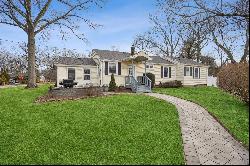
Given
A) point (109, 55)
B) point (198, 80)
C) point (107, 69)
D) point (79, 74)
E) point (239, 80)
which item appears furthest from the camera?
point (198, 80)

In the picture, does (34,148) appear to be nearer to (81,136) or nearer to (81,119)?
(81,136)

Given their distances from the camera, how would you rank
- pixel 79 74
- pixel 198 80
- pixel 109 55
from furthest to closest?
pixel 198 80
pixel 109 55
pixel 79 74

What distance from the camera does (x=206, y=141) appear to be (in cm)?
691

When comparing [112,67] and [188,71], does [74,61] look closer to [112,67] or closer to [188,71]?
[112,67]

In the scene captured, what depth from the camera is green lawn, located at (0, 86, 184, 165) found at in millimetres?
7734

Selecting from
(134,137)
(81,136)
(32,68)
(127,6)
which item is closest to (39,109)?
(81,136)

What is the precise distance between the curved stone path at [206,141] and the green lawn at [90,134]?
370 millimetres

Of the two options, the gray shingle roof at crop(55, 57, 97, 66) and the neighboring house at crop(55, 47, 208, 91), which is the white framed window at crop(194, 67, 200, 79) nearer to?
the neighboring house at crop(55, 47, 208, 91)

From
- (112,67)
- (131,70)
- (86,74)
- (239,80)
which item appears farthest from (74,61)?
(239,80)

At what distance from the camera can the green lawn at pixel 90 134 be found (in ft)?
25.4

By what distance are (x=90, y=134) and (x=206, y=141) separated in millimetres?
4421

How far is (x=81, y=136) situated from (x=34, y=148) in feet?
5.41

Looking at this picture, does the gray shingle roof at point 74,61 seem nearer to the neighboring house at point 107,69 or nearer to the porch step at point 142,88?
the neighboring house at point 107,69

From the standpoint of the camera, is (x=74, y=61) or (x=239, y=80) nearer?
(x=239, y=80)
